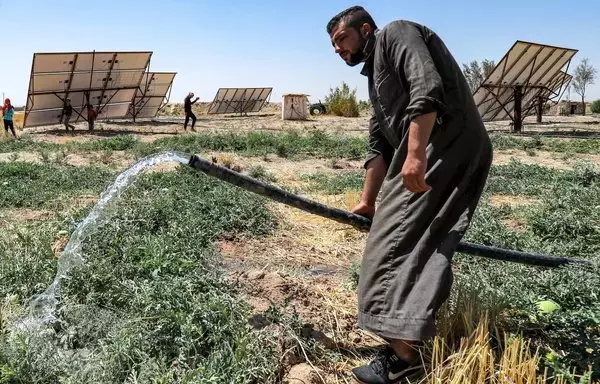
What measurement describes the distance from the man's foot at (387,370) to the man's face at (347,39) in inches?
52.2

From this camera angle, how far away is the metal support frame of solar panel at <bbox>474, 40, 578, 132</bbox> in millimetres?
16438

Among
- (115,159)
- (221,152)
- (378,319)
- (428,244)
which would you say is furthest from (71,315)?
(221,152)

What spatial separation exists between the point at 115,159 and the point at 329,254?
750 cm

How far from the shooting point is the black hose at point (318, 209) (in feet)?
9.29

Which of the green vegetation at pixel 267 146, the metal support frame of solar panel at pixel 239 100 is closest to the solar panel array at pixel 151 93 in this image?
the metal support frame of solar panel at pixel 239 100

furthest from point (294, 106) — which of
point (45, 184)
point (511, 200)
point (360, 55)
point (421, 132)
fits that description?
point (421, 132)

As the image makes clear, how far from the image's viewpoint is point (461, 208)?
2369 mm

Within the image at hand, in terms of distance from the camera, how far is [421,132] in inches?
85.1

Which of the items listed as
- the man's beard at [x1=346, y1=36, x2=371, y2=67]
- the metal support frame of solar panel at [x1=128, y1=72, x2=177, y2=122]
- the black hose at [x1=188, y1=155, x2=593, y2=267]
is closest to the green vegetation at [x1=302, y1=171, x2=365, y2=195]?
the black hose at [x1=188, y1=155, x2=593, y2=267]

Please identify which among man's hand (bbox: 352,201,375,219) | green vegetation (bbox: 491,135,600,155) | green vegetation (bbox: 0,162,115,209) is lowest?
green vegetation (bbox: 0,162,115,209)

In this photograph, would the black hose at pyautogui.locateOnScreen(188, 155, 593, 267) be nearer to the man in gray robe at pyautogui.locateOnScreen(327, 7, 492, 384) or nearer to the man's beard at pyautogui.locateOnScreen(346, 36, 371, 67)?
the man in gray robe at pyautogui.locateOnScreen(327, 7, 492, 384)

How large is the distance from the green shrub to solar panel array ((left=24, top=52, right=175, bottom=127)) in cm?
1223

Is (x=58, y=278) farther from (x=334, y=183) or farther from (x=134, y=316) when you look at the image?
(x=334, y=183)

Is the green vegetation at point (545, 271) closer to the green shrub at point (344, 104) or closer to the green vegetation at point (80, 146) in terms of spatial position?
the green vegetation at point (80, 146)
